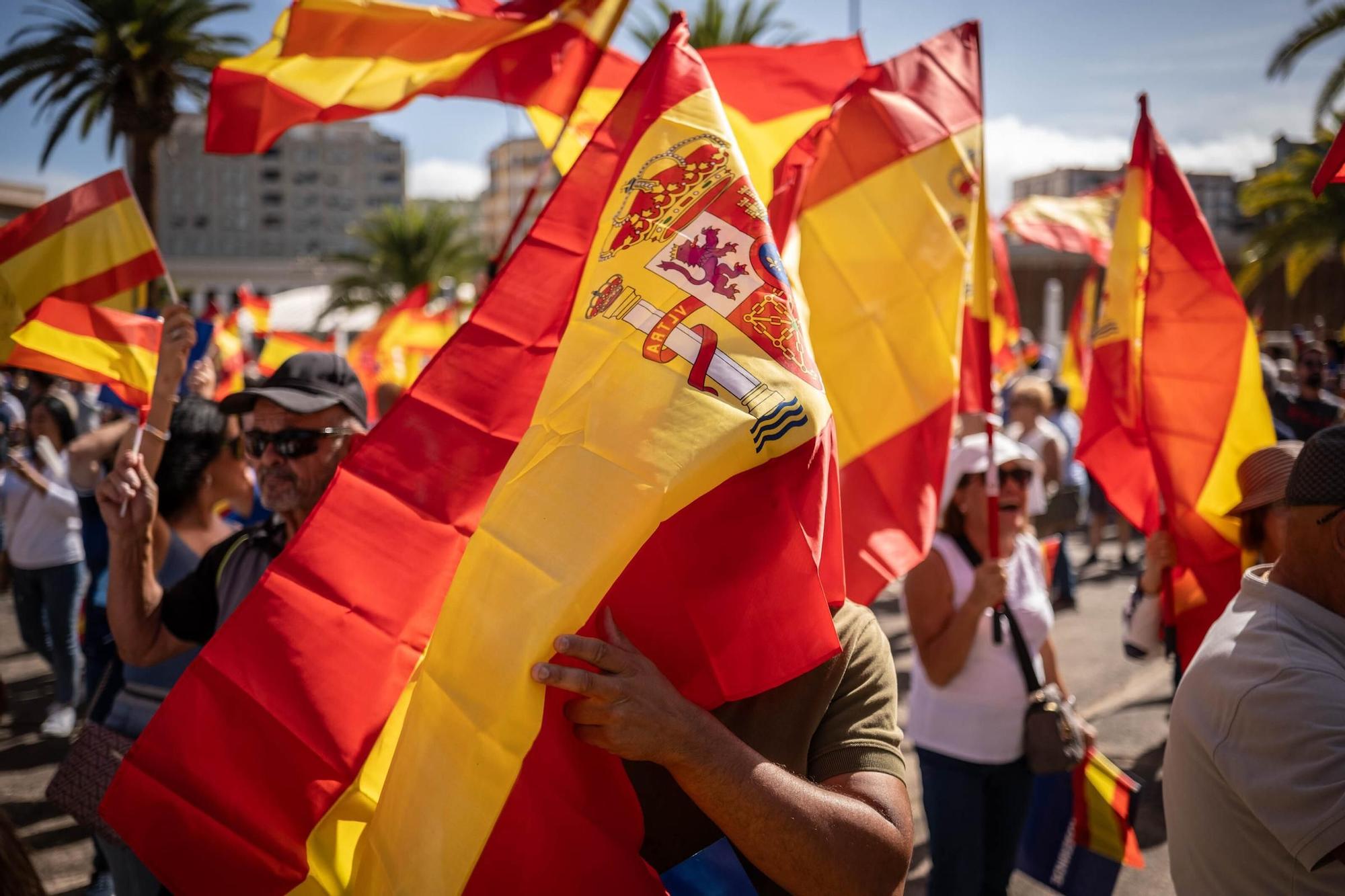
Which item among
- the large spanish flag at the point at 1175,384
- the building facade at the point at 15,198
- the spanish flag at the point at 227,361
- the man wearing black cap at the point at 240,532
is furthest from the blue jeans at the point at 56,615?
the building facade at the point at 15,198

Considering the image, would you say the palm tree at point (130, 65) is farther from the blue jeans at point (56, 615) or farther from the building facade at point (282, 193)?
the building facade at point (282, 193)

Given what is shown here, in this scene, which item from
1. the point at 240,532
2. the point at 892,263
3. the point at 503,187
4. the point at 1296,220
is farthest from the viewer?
the point at 503,187

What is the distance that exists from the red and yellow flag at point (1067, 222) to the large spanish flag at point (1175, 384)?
2889 millimetres

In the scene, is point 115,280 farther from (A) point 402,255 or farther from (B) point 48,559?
(A) point 402,255

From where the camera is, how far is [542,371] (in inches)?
77.5

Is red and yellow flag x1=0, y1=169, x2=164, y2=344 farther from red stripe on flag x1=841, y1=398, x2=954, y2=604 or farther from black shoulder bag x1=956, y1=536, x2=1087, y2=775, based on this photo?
black shoulder bag x1=956, y1=536, x2=1087, y2=775

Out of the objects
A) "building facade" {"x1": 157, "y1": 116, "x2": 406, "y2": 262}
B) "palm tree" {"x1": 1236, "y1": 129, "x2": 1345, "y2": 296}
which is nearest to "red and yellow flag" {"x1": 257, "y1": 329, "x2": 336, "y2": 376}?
"palm tree" {"x1": 1236, "y1": 129, "x2": 1345, "y2": 296}

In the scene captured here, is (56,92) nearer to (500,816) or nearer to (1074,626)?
(1074,626)

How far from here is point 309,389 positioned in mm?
2713

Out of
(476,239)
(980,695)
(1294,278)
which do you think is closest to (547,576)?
(980,695)

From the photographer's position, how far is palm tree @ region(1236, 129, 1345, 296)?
1636 cm

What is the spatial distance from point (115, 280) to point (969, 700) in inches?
126

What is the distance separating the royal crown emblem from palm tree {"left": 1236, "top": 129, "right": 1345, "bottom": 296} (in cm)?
1712

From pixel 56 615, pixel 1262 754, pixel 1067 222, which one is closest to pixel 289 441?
pixel 1262 754
